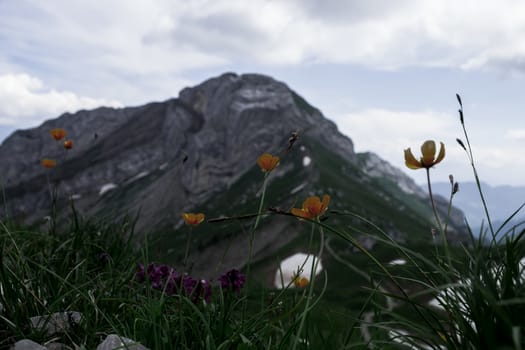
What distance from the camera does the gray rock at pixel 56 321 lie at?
3.50 meters

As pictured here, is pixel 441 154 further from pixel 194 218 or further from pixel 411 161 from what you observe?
pixel 194 218

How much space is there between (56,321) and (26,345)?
1.55 feet

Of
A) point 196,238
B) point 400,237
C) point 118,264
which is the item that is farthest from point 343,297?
point 118,264

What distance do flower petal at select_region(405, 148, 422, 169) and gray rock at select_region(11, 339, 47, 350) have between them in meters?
2.98

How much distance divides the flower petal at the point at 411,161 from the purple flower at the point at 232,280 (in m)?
1.93

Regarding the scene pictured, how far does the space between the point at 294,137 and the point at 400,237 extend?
558ft

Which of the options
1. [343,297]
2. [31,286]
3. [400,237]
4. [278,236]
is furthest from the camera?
[400,237]

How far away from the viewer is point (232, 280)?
4.34 m

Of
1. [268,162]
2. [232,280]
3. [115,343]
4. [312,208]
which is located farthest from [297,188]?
[115,343]

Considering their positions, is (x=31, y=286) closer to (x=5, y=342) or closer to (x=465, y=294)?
(x=5, y=342)

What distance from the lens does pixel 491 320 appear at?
238 cm

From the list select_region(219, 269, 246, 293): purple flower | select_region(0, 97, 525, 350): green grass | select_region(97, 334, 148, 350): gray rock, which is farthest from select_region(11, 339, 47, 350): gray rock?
select_region(219, 269, 246, 293): purple flower

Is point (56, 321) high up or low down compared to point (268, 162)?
down

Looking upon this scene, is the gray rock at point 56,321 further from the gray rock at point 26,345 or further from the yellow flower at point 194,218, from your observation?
the yellow flower at point 194,218
